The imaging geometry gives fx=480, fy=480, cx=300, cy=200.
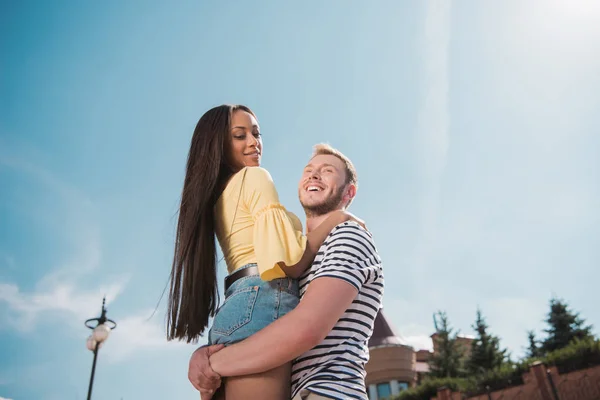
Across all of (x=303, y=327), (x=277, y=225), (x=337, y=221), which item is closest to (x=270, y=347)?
(x=303, y=327)

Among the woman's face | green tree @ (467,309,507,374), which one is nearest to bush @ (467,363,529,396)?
green tree @ (467,309,507,374)

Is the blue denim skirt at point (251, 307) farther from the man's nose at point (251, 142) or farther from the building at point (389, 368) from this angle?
the building at point (389, 368)

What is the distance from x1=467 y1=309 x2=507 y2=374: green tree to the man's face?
30.9 meters

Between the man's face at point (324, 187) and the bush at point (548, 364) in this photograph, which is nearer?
the man's face at point (324, 187)

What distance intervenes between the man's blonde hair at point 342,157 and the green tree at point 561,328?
3340cm

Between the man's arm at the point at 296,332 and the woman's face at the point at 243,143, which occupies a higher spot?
the woman's face at the point at 243,143

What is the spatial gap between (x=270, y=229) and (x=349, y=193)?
0.79m

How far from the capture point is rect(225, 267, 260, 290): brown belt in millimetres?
2352

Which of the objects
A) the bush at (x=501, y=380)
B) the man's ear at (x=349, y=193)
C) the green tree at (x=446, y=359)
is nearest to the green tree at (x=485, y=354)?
the green tree at (x=446, y=359)

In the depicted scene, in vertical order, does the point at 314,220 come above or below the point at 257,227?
above

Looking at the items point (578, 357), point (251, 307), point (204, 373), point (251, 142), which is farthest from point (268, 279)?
point (578, 357)

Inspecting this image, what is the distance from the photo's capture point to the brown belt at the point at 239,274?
235 centimetres

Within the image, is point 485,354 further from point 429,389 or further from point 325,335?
point 325,335

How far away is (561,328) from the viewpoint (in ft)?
103
